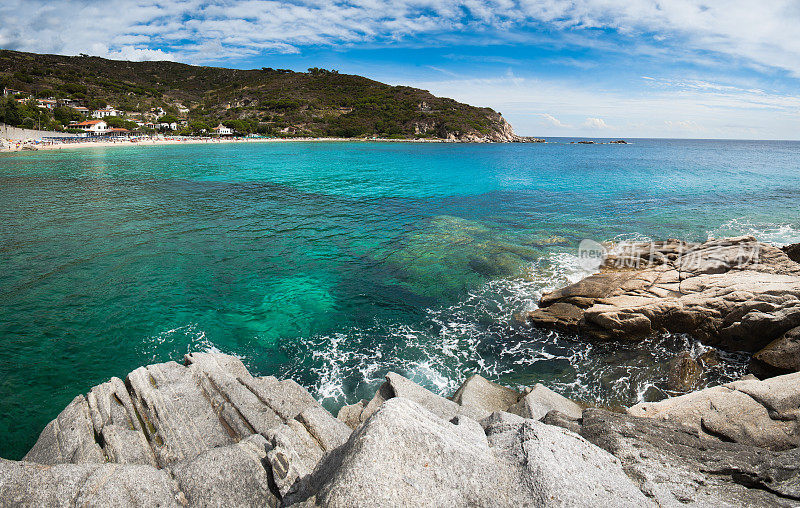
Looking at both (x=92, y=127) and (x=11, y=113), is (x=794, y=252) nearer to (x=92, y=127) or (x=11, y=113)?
(x=11, y=113)

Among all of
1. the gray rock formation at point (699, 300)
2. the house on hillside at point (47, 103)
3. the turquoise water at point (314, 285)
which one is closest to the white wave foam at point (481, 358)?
the turquoise water at point (314, 285)

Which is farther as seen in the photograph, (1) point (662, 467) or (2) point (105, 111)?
(2) point (105, 111)

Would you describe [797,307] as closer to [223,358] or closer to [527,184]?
[223,358]

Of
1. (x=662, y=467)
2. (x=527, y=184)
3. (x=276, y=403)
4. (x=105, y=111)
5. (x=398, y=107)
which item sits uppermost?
(x=398, y=107)

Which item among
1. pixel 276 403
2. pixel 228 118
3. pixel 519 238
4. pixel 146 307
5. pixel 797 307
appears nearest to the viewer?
pixel 276 403

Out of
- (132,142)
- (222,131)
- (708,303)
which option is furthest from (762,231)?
(222,131)

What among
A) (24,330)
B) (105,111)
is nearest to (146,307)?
(24,330)

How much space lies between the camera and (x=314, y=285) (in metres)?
16.4

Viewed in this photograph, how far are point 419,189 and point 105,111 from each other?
482ft

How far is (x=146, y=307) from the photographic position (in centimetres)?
1370

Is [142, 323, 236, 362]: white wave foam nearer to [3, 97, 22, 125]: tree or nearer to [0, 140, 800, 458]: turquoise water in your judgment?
[0, 140, 800, 458]: turquoise water

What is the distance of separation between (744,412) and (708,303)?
6.64 metres

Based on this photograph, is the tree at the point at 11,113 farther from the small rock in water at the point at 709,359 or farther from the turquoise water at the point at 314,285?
the small rock in water at the point at 709,359

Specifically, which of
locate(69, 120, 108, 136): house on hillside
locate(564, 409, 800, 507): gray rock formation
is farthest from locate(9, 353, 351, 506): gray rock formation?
locate(69, 120, 108, 136): house on hillside
